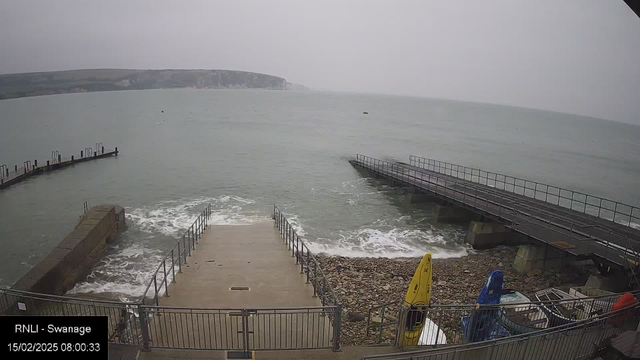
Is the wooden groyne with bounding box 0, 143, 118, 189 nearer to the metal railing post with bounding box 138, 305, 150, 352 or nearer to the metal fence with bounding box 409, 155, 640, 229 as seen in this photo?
the metal railing post with bounding box 138, 305, 150, 352

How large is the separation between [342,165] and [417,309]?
41.6 metres

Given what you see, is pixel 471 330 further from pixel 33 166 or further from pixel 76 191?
pixel 33 166

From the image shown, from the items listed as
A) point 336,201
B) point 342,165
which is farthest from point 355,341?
point 342,165

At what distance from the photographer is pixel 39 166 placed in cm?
3850

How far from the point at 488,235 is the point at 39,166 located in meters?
42.1

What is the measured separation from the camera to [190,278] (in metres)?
11.0

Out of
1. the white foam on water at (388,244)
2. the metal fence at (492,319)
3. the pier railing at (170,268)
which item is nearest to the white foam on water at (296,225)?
the white foam on water at (388,244)

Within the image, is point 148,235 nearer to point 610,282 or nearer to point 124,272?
point 124,272

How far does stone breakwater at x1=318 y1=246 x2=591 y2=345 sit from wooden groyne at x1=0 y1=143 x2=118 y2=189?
31.0 metres

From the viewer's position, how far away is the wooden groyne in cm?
3372

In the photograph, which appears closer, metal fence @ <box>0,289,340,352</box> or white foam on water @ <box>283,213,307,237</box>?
metal fence @ <box>0,289,340,352</box>
